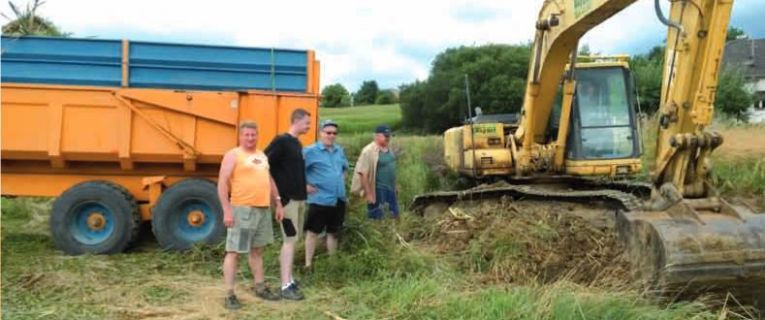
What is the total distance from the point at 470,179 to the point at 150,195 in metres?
4.61

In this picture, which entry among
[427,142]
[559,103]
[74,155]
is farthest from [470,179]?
[427,142]

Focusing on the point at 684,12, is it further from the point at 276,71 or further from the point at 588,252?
the point at 276,71

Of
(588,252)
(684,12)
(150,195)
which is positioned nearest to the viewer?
(684,12)

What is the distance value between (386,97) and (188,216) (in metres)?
56.2

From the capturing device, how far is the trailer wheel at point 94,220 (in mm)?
8508

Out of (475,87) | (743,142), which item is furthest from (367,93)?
(743,142)

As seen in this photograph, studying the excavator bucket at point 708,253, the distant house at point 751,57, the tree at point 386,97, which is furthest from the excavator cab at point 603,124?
the tree at point 386,97

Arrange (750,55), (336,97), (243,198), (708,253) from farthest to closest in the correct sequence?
(750,55) < (336,97) < (243,198) < (708,253)

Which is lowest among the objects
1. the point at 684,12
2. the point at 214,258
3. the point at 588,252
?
the point at 214,258

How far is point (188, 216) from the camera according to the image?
8617 mm

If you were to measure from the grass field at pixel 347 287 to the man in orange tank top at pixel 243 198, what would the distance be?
0.38 metres

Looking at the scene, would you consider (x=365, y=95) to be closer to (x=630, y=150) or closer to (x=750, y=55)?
(x=750, y=55)

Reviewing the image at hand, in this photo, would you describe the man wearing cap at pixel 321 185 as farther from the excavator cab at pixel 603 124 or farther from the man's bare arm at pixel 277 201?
the excavator cab at pixel 603 124

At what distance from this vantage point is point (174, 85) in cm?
891
